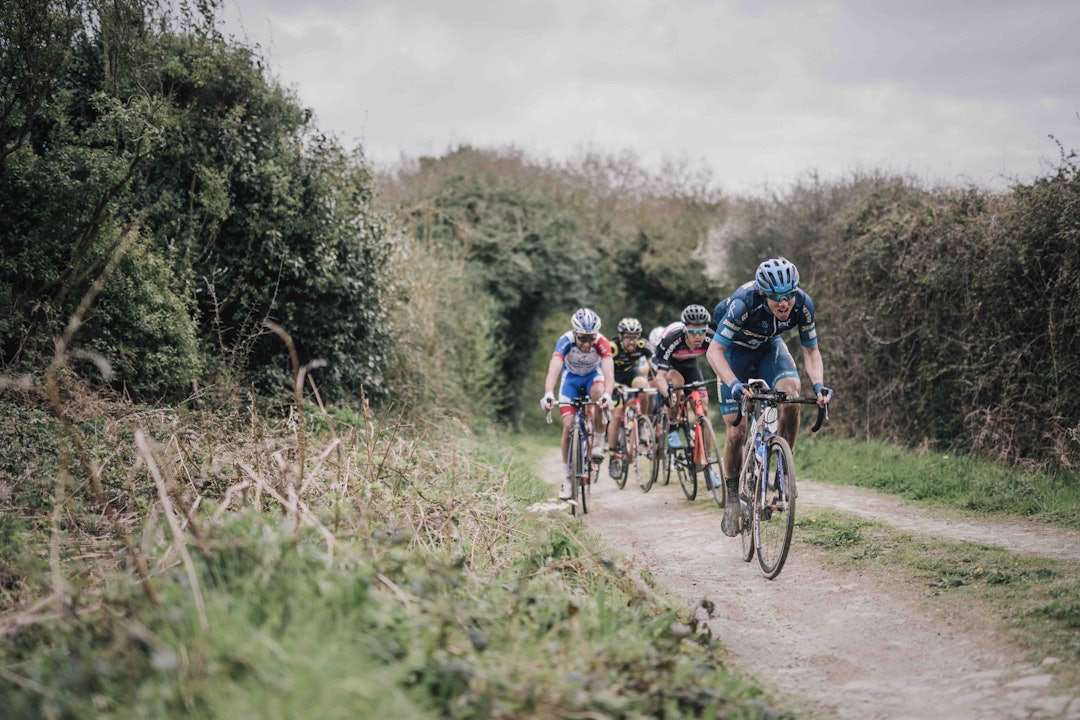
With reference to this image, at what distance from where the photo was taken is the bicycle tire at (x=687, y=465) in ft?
32.8

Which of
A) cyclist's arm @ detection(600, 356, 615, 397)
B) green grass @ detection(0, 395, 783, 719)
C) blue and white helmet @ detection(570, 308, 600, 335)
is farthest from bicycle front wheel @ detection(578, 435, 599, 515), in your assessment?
green grass @ detection(0, 395, 783, 719)

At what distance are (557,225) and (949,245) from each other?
52.2 ft

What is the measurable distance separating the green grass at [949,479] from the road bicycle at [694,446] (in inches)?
64.9

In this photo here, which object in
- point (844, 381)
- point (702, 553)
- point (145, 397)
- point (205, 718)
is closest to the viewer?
point (205, 718)

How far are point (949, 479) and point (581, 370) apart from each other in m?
4.26

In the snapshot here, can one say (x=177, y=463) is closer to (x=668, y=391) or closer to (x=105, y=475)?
(x=105, y=475)

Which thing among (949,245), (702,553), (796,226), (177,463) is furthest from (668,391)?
(796,226)

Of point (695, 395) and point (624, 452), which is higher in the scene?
point (695, 395)

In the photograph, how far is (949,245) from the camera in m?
10.5

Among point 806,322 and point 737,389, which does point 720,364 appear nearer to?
point 737,389

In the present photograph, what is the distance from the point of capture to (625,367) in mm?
12312

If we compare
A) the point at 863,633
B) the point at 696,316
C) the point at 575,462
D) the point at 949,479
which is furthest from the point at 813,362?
the point at 575,462

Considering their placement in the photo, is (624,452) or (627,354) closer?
(624,452)

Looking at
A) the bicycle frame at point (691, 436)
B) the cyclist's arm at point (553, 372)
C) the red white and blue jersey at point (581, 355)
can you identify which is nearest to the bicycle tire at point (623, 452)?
the bicycle frame at point (691, 436)
